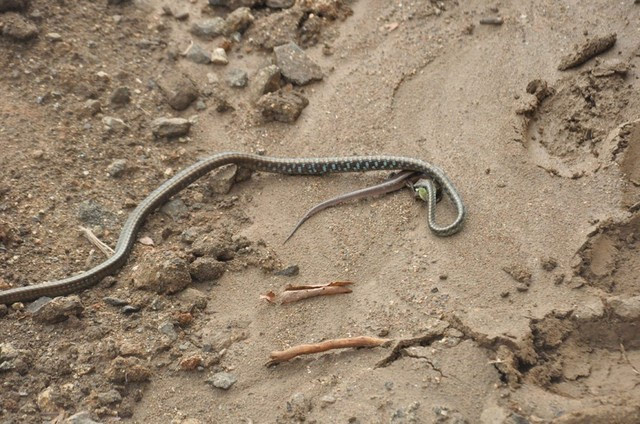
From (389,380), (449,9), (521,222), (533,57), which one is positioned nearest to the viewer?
(389,380)

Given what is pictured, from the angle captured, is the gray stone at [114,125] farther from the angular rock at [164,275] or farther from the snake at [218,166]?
the angular rock at [164,275]

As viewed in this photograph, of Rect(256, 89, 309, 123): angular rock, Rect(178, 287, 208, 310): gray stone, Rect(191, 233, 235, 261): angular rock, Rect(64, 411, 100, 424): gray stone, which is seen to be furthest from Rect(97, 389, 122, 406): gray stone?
Rect(256, 89, 309, 123): angular rock

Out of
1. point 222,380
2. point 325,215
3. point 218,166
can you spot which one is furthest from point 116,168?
point 222,380

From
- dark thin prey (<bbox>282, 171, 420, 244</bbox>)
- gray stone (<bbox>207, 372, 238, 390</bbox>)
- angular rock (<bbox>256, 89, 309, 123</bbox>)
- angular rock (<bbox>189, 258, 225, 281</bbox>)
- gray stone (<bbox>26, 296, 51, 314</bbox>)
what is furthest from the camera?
angular rock (<bbox>256, 89, 309, 123</bbox>)

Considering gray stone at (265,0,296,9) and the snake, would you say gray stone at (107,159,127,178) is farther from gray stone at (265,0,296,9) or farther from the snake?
gray stone at (265,0,296,9)

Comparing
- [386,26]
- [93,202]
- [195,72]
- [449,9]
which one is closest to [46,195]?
[93,202]

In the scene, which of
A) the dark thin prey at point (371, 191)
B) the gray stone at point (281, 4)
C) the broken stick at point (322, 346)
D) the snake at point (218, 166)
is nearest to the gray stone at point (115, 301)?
the snake at point (218, 166)

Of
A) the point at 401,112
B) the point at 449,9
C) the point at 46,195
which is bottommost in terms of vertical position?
the point at 46,195

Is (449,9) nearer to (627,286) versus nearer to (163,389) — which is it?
(627,286)
